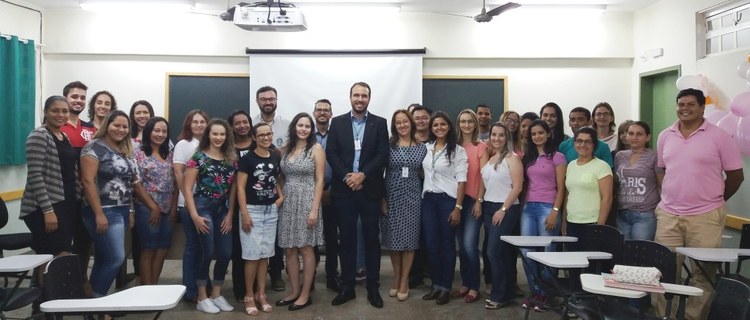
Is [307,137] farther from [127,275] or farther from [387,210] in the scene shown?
[127,275]

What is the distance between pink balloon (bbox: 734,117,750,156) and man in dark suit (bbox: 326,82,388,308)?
2.72 meters

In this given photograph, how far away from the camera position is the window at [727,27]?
4.51 meters

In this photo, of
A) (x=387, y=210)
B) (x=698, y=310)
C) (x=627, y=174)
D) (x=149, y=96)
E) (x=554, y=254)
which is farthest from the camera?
(x=149, y=96)

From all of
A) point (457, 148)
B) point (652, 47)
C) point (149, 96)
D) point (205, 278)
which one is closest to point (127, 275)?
point (205, 278)

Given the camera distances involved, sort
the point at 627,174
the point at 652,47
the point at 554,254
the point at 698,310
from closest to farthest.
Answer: the point at 554,254 < the point at 698,310 < the point at 627,174 < the point at 652,47

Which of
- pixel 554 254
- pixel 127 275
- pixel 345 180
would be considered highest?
pixel 345 180

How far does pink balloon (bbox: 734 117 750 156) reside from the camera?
3740 millimetres

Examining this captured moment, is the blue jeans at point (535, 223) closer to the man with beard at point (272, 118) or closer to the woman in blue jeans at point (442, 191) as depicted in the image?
the woman in blue jeans at point (442, 191)

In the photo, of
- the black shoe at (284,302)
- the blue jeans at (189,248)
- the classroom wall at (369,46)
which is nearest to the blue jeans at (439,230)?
the black shoe at (284,302)

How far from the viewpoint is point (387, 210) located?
3.85 m

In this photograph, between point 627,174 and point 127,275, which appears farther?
point 127,275

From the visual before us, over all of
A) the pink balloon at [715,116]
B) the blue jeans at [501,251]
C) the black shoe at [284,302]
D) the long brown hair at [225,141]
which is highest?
the pink balloon at [715,116]

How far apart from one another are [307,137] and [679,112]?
2.57m

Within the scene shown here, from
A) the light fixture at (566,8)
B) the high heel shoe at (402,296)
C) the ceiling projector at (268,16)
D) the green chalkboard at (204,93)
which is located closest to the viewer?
the high heel shoe at (402,296)
